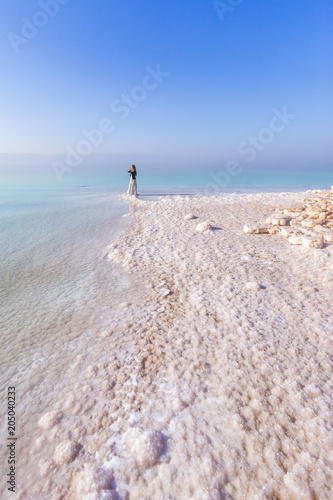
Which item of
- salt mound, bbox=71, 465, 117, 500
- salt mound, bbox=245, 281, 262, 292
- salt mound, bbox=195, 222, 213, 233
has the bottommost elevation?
salt mound, bbox=71, 465, 117, 500

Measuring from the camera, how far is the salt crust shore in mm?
1544

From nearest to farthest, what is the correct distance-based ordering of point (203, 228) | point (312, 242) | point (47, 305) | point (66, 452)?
point (66, 452), point (47, 305), point (312, 242), point (203, 228)

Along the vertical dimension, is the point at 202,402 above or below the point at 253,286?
below

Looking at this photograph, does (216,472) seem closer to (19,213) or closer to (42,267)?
(42,267)

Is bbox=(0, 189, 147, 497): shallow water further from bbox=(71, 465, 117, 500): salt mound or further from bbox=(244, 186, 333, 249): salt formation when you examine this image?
bbox=(244, 186, 333, 249): salt formation

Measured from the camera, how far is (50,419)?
6.29 ft

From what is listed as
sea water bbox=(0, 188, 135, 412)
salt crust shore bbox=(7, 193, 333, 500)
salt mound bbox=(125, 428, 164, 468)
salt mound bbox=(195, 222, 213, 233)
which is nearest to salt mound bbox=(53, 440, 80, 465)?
salt crust shore bbox=(7, 193, 333, 500)

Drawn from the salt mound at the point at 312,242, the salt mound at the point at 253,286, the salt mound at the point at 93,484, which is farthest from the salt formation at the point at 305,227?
the salt mound at the point at 93,484

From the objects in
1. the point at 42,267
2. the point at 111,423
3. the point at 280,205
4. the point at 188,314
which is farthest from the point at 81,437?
the point at 280,205

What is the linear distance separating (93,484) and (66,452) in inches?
12.3

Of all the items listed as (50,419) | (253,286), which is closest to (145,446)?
(50,419)

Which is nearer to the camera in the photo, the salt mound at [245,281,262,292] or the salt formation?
the salt mound at [245,281,262,292]

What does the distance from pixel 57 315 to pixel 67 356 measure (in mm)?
919

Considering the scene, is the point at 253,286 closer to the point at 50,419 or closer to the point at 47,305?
the point at 50,419
